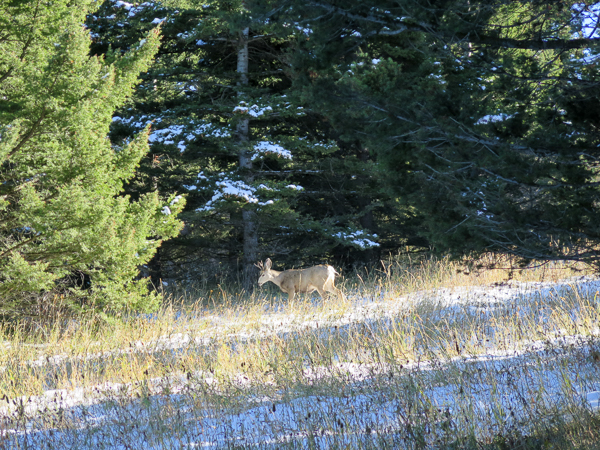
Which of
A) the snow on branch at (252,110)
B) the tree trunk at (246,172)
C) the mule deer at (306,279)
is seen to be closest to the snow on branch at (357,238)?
the mule deer at (306,279)

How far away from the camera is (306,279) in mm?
11234

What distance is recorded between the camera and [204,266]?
60.5ft

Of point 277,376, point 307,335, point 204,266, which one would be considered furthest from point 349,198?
point 277,376

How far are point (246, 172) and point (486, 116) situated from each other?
29.3 ft

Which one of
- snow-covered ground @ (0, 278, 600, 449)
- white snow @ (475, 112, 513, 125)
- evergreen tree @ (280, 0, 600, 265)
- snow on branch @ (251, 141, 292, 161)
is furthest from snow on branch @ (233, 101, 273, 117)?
white snow @ (475, 112, 513, 125)

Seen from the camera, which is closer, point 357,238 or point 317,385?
point 317,385

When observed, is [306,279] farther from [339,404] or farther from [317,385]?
[339,404]

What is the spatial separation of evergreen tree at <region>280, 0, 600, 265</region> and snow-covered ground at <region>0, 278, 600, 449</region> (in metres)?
1.31

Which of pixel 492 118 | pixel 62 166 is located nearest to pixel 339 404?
pixel 492 118

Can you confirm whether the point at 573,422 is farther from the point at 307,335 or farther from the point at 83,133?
the point at 83,133

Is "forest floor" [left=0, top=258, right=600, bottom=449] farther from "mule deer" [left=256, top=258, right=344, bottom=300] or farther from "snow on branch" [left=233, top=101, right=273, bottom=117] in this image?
"snow on branch" [left=233, top=101, right=273, bottom=117]

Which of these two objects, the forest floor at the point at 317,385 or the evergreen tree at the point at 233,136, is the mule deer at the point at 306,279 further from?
the forest floor at the point at 317,385

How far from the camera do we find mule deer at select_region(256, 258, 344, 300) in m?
11.1

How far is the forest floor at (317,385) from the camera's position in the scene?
13.5ft
